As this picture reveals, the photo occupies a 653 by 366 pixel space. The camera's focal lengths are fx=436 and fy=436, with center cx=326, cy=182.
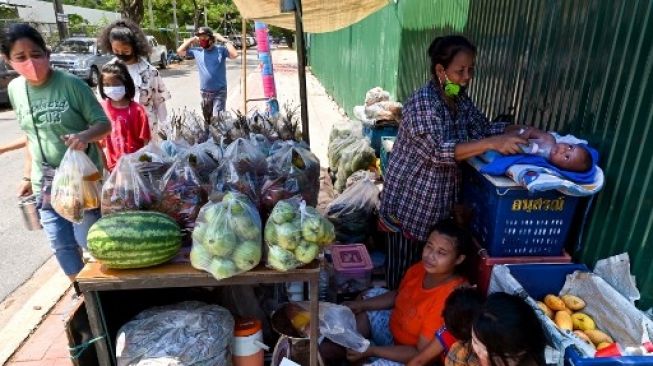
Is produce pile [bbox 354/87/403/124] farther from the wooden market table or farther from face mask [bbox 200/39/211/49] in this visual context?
the wooden market table

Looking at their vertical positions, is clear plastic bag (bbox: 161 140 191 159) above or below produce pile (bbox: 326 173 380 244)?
above

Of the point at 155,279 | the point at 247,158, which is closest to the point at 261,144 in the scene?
the point at 247,158

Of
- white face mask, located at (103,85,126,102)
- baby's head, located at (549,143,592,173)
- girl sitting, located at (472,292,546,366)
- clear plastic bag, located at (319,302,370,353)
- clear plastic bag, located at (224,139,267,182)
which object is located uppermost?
white face mask, located at (103,85,126,102)

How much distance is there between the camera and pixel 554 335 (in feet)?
5.82

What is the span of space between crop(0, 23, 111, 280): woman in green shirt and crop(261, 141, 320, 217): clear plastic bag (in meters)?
1.15

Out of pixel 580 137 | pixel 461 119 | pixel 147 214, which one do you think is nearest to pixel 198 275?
pixel 147 214

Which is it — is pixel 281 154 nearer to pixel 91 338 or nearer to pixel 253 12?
pixel 91 338

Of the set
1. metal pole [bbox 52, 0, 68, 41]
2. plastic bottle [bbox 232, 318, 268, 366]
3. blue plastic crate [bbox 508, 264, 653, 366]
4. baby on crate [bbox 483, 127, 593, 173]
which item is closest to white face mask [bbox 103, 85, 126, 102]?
plastic bottle [bbox 232, 318, 268, 366]

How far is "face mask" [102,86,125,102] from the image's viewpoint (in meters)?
3.64

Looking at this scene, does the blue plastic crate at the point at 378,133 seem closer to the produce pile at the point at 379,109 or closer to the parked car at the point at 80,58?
the produce pile at the point at 379,109

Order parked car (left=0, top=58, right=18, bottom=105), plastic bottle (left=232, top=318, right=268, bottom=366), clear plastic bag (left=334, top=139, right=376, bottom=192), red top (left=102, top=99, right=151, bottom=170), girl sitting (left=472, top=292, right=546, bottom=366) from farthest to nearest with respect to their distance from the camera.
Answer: parked car (left=0, top=58, right=18, bottom=105) → clear plastic bag (left=334, top=139, right=376, bottom=192) → red top (left=102, top=99, right=151, bottom=170) → plastic bottle (left=232, top=318, right=268, bottom=366) → girl sitting (left=472, top=292, right=546, bottom=366)

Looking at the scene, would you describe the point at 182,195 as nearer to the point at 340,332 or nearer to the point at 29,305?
the point at 340,332

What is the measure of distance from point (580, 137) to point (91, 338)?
274 cm

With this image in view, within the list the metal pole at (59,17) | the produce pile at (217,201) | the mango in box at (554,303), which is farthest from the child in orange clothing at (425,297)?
the metal pole at (59,17)
